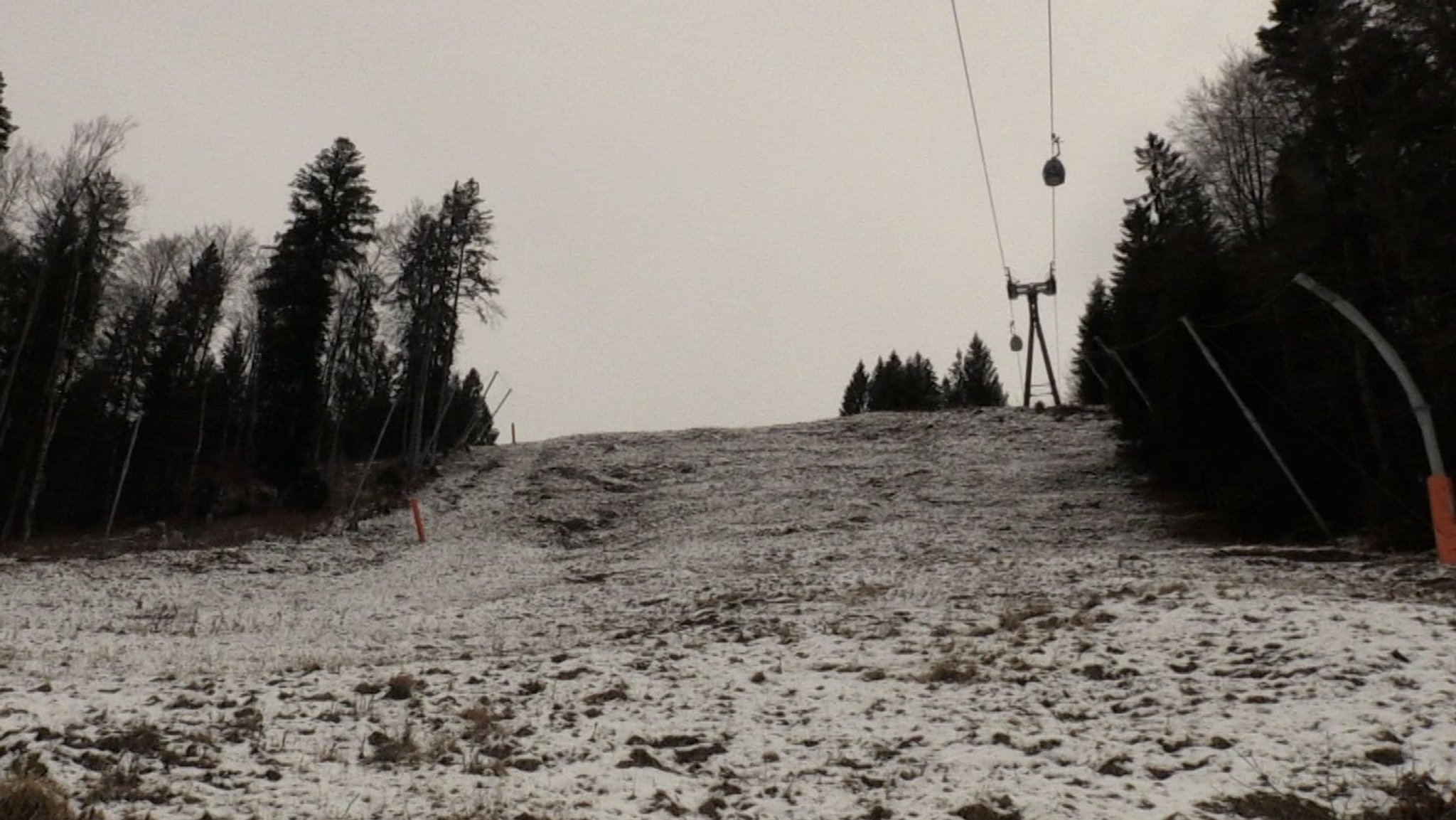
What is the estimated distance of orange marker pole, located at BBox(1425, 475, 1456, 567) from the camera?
47.7 ft

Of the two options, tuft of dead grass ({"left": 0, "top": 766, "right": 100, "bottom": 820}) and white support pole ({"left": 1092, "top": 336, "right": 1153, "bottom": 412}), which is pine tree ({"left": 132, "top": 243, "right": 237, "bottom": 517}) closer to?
tuft of dead grass ({"left": 0, "top": 766, "right": 100, "bottom": 820})

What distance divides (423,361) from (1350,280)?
3258cm

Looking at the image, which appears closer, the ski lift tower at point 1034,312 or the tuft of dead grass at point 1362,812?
the tuft of dead grass at point 1362,812

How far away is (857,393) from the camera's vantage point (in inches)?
3740

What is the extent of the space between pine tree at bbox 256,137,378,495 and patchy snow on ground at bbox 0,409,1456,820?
11031 mm

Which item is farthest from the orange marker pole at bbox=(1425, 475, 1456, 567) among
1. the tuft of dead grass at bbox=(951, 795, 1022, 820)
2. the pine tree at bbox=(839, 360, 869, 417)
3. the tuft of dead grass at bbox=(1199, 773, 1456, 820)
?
the pine tree at bbox=(839, 360, 869, 417)

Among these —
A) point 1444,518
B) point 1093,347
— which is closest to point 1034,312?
point 1093,347

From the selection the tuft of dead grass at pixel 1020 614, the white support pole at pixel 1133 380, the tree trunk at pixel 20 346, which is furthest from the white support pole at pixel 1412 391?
the tree trunk at pixel 20 346

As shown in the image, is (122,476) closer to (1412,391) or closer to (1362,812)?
(1362,812)

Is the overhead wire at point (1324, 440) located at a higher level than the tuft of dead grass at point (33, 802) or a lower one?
higher

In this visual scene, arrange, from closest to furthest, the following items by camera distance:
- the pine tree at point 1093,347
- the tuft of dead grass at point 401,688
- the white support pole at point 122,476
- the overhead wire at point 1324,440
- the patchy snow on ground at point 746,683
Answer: the patchy snow on ground at point 746,683 → the tuft of dead grass at point 401,688 → the overhead wire at point 1324,440 → the white support pole at point 122,476 → the pine tree at point 1093,347

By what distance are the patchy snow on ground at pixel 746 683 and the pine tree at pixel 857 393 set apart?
222 ft

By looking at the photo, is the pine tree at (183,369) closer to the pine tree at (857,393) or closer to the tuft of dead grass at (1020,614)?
the tuft of dead grass at (1020,614)

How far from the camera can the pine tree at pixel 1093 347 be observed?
4646 cm
